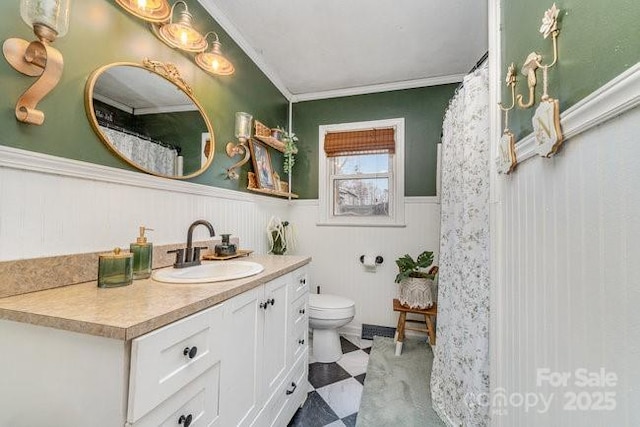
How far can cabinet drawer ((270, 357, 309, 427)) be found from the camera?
1.22m

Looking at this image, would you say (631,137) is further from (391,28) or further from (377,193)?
(377,193)

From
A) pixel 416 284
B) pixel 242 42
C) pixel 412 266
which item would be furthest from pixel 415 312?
pixel 242 42

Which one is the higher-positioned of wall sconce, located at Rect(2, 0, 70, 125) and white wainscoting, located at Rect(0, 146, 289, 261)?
wall sconce, located at Rect(2, 0, 70, 125)

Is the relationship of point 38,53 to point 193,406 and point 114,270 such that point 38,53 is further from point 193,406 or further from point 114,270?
point 193,406

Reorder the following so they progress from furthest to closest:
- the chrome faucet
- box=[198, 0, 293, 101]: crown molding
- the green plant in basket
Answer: the green plant in basket
box=[198, 0, 293, 101]: crown molding
the chrome faucet

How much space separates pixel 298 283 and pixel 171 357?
87cm

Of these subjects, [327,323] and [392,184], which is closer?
[327,323]

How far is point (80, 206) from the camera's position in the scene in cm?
96

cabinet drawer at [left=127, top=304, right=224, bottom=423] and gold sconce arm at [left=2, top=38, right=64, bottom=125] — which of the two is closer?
cabinet drawer at [left=127, top=304, right=224, bottom=423]

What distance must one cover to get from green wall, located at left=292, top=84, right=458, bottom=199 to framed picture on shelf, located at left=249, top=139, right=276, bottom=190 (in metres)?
0.50

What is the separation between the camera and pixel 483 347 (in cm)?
118

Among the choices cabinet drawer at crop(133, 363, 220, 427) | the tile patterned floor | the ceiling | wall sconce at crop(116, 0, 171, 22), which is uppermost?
the ceiling

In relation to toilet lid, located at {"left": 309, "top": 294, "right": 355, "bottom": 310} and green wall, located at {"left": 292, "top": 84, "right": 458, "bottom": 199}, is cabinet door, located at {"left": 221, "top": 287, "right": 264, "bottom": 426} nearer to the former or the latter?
toilet lid, located at {"left": 309, "top": 294, "right": 355, "bottom": 310}

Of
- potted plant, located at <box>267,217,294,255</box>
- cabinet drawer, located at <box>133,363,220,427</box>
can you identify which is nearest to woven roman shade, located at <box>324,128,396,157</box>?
potted plant, located at <box>267,217,294,255</box>
